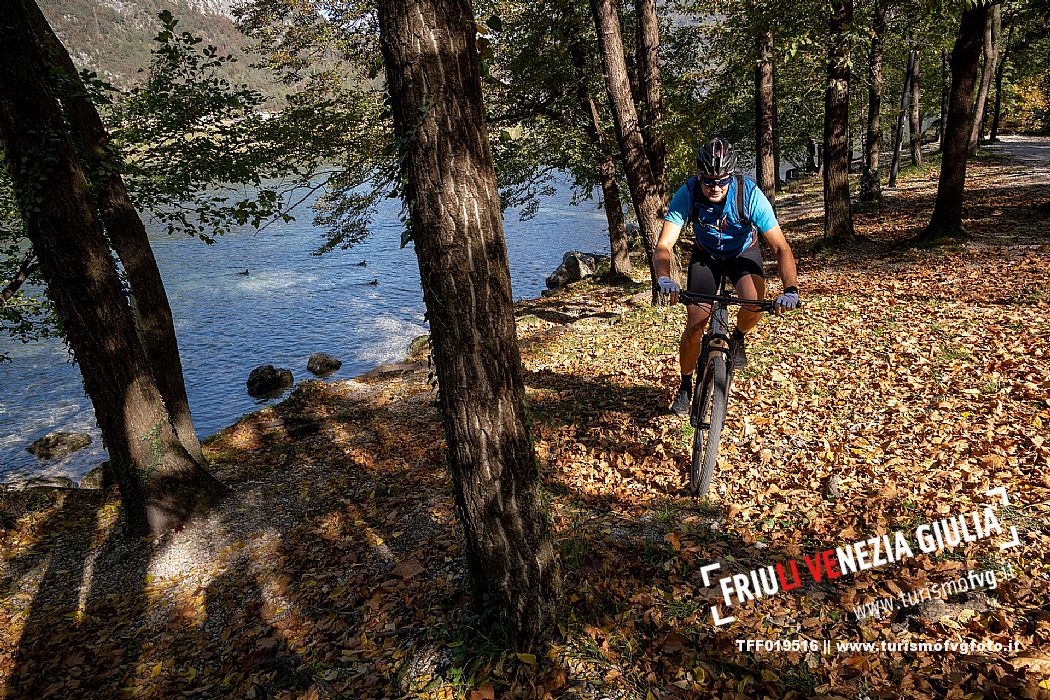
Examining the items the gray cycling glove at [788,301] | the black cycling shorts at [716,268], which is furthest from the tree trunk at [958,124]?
the gray cycling glove at [788,301]

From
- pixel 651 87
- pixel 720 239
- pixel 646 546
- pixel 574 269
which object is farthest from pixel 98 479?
pixel 574 269

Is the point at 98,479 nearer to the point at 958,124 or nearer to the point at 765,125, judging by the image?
the point at 958,124

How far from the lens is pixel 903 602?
3.86 m

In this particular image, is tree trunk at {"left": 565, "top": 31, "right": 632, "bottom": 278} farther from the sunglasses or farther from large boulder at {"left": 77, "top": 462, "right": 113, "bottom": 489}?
large boulder at {"left": 77, "top": 462, "right": 113, "bottom": 489}

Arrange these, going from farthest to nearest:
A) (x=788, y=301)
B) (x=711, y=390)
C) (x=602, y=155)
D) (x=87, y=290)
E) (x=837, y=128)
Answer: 1. (x=602, y=155)
2. (x=837, y=128)
3. (x=87, y=290)
4. (x=711, y=390)
5. (x=788, y=301)

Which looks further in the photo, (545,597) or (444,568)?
(444,568)

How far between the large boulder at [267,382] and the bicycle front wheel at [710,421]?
16.8 meters

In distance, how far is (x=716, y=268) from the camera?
A: 582 cm

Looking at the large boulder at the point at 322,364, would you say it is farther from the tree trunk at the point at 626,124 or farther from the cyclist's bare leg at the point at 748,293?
the cyclist's bare leg at the point at 748,293

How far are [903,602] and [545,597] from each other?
240cm

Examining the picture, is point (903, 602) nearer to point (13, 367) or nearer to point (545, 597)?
point (545, 597)

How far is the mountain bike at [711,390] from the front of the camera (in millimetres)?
5434

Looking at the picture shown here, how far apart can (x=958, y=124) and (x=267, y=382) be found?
20131 millimetres

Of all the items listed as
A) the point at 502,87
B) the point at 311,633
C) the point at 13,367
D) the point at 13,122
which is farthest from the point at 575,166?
the point at 13,367
